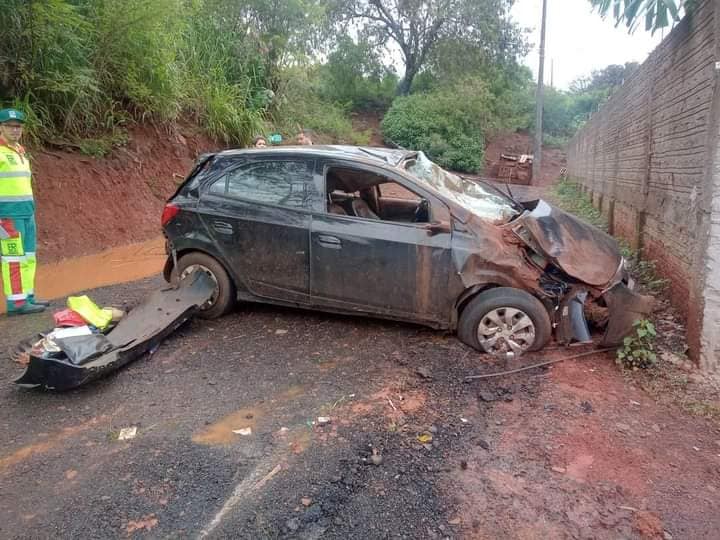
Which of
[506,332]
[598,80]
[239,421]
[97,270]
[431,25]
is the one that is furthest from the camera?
[598,80]

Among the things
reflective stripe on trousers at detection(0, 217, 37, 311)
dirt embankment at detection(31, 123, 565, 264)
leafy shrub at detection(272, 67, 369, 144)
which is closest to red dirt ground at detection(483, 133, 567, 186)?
leafy shrub at detection(272, 67, 369, 144)

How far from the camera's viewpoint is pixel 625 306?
154 inches

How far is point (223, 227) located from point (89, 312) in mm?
1303

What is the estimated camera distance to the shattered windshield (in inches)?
173

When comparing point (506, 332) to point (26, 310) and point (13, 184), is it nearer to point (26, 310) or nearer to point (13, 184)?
point (26, 310)

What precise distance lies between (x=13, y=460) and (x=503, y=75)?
29.4m

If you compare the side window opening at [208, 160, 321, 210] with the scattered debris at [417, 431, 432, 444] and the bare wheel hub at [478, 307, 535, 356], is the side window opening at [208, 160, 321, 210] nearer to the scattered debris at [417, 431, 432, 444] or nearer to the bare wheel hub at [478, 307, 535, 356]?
the bare wheel hub at [478, 307, 535, 356]

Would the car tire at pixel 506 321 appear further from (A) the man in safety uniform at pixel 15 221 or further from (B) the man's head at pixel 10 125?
(B) the man's head at pixel 10 125

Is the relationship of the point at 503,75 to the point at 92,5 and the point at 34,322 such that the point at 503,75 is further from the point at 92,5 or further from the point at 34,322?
the point at 34,322

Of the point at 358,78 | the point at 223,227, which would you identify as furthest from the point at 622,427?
the point at 358,78

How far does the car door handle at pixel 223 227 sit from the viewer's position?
468cm

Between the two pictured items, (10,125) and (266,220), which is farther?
(10,125)

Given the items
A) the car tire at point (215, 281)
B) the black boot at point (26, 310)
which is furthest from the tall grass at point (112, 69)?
the car tire at point (215, 281)

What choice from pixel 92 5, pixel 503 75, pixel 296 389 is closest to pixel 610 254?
pixel 296 389
